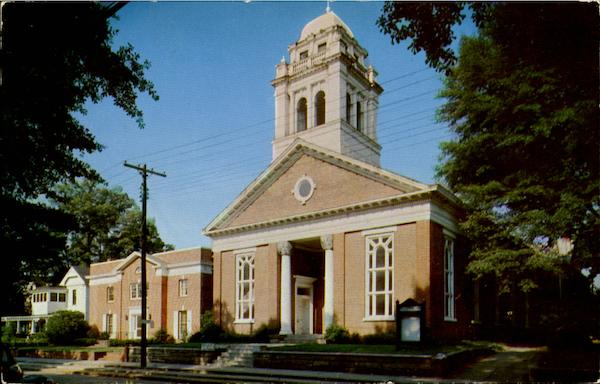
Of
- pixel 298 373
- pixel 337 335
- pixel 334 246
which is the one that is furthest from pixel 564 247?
pixel 298 373

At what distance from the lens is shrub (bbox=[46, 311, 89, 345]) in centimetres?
4697

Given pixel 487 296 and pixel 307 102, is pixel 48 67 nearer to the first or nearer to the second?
pixel 487 296

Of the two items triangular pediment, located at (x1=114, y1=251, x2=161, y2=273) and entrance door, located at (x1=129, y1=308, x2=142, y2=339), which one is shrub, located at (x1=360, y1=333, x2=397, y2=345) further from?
entrance door, located at (x1=129, y1=308, x2=142, y2=339)

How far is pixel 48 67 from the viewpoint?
33.2ft

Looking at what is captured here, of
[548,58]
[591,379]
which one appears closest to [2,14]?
[548,58]

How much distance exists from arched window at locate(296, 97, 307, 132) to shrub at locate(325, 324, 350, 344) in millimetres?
21094

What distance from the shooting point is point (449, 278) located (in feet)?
97.0

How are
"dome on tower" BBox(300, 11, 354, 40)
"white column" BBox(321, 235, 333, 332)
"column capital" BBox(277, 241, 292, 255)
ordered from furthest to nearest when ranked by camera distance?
"dome on tower" BBox(300, 11, 354, 40), "column capital" BBox(277, 241, 292, 255), "white column" BBox(321, 235, 333, 332)

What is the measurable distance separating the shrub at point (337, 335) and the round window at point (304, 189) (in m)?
7.82

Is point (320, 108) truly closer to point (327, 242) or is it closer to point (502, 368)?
point (327, 242)

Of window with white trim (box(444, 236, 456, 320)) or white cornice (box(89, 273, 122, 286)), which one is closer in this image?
window with white trim (box(444, 236, 456, 320))

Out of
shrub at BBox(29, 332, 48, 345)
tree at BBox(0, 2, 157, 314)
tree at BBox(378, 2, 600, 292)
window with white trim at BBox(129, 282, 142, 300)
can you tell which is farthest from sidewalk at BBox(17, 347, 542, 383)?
shrub at BBox(29, 332, 48, 345)

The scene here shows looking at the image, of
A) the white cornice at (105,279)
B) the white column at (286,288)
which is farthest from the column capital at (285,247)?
the white cornice at (105,279)

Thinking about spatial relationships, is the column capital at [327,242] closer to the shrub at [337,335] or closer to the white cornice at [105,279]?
the shrub at [337,335]
